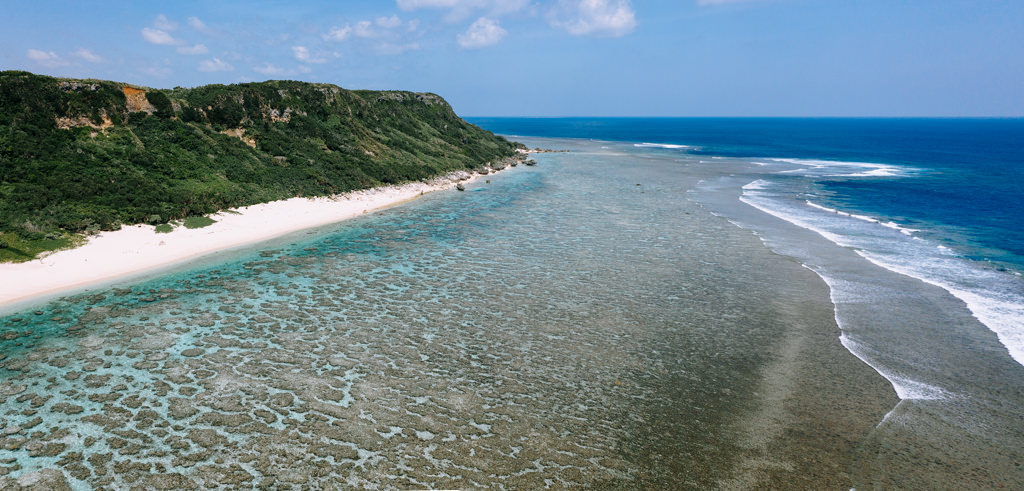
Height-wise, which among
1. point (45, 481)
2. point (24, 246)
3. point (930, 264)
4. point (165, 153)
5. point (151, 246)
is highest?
point (165, 153)

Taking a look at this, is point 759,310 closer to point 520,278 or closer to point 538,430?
point 520,278

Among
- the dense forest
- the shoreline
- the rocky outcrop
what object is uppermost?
the rocky outcrop

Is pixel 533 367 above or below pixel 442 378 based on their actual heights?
below

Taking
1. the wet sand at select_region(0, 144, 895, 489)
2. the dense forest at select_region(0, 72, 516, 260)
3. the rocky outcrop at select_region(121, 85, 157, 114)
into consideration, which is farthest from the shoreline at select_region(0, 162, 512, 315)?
the rocky outcrop at select_region(121, 85, 157, 114)

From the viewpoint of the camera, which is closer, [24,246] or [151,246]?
[24,246]

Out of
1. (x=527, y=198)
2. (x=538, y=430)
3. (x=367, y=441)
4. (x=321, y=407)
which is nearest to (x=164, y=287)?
(x=321, y=407)

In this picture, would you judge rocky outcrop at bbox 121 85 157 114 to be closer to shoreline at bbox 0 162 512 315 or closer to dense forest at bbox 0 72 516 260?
dense forest at bbox 0 72 516 260

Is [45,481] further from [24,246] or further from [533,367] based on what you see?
[24,246]

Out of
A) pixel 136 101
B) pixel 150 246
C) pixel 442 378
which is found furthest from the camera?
pixel 136 101

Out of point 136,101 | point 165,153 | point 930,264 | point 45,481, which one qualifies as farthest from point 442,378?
point 136,101
